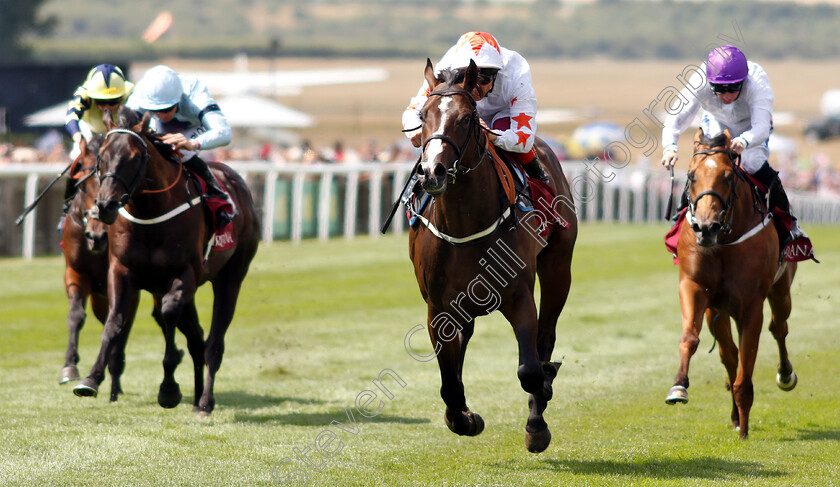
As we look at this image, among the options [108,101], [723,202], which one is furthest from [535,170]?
[108,101]

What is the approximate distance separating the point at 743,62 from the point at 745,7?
142 m

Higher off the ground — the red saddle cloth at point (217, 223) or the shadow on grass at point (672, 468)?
the red saddle cloth at point (217, 223)

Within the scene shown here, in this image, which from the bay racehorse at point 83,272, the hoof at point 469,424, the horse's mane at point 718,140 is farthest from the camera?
the bay racehorse at point 83,272

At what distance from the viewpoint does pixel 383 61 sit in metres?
104

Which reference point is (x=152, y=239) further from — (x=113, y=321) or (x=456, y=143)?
(x=456, y=143)

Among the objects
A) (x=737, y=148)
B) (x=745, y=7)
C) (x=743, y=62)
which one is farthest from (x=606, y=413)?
(x=745, y=7)

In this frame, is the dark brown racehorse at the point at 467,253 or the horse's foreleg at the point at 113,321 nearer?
the dark brown racehorse at the point at 467,253

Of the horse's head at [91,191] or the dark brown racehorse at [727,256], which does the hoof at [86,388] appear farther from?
the dark brown racehorse at [727,256]

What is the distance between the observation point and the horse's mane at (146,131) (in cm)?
670

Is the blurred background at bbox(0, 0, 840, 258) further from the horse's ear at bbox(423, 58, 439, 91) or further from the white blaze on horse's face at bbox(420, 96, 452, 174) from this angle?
the white blaze on horse's face at bbox(420, 96, 452, 174)

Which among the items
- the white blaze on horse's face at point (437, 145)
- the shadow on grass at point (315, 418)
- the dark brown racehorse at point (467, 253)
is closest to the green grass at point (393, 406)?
the shadow on grass at point (315, 418)

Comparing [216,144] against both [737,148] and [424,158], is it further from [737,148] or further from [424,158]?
[737,148]

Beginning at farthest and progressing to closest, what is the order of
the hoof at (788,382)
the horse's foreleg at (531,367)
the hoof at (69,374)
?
the hoof at (788,382)
the hoof at (69,374)
the horse's foreleg at (531,367)

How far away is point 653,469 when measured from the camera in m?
5.86
